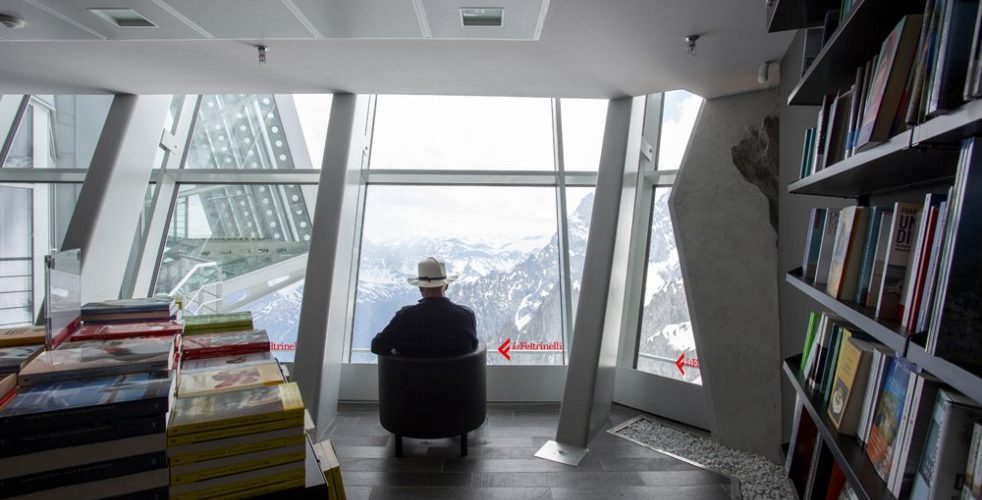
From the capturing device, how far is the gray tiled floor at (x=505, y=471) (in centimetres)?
330

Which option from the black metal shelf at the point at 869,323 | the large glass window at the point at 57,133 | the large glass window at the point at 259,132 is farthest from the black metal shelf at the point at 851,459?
the large glass window at the point at 57,133

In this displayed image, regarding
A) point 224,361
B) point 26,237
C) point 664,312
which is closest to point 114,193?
point 26,237

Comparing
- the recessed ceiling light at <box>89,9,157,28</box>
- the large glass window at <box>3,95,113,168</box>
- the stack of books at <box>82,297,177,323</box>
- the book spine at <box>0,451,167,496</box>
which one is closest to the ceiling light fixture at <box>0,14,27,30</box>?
the recessed ceiling light at <box>89,9,157,28</box>

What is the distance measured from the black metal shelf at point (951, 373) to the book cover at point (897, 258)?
0.89 ft

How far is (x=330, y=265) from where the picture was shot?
4.24m

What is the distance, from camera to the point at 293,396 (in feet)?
4.00

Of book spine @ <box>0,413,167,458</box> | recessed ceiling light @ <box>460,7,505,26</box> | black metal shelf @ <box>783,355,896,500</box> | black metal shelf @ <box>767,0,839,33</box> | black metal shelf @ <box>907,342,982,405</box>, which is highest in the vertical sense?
recessed ceiling light @ <box>460,7,505,26</box>

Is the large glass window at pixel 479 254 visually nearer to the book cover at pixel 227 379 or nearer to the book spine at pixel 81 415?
the book cover at pixel 227 379

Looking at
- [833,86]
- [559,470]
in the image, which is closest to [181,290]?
[559,470]

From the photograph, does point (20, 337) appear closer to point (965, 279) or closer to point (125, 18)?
point (125, 18)

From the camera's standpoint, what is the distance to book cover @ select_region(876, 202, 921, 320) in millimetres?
1209

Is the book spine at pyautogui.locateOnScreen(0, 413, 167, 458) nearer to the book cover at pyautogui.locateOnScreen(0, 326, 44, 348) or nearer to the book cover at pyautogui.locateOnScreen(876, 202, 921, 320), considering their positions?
the book cover at pyautogui.locateOnScreen(0, 326, 44, 348)

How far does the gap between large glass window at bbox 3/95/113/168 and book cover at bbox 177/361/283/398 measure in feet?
17.3

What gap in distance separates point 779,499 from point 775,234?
5.72 ft
